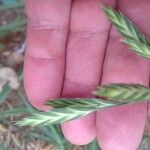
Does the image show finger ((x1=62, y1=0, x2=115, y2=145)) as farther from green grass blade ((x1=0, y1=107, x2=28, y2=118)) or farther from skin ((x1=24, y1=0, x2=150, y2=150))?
green grass blade ((x1=0, y1=107, x2=28, y2=118))

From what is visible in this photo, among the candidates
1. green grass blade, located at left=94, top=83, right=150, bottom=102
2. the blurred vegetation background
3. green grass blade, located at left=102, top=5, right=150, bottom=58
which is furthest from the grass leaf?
the blurred vegetation background

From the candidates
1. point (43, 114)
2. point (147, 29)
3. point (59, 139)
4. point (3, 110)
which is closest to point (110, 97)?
point (43, 114)

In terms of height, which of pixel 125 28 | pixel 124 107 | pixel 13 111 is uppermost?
pixel 125 28

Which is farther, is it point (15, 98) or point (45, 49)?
point (15, 98)

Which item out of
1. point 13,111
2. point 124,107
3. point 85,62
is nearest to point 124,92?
point 124,107

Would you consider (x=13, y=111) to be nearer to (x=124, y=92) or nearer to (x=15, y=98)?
(x=15, y=98)

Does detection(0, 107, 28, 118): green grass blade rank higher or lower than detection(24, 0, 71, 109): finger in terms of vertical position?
lower

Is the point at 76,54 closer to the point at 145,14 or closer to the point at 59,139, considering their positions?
the point at 145,14
